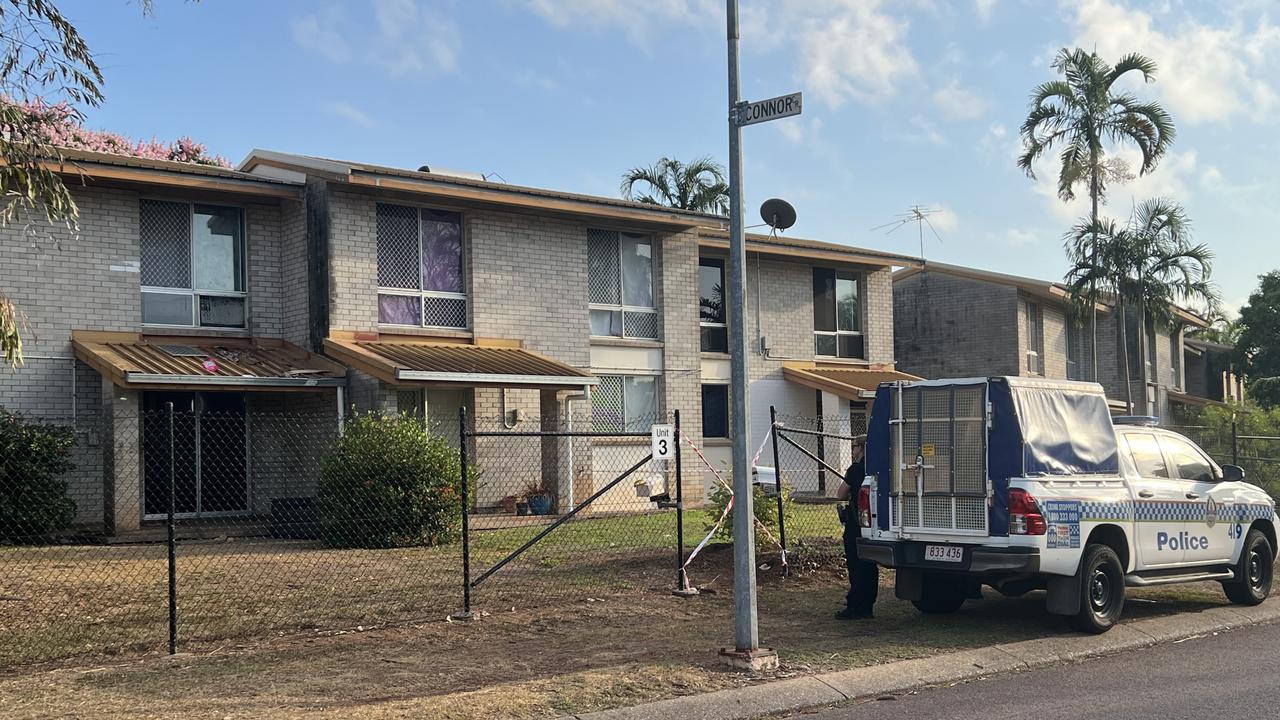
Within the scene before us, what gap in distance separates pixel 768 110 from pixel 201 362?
1162 centimetres

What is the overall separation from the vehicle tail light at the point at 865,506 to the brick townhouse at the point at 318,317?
8.30 m

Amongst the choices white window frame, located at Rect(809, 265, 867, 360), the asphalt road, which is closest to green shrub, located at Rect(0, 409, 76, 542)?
the asphalt road

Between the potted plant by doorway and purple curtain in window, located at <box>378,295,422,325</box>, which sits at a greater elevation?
purple curtain in window, located at <box>378,295,422,325</box>

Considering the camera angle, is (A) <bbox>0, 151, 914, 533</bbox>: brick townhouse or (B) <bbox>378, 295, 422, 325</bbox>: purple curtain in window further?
(B) <bbox>378, 295, 422, 325</bbox>: purple curtain in window

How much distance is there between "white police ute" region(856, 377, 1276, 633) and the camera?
9453 mm

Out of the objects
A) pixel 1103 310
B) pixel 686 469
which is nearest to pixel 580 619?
pixel 686 469

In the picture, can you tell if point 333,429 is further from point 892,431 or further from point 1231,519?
point 1231,519

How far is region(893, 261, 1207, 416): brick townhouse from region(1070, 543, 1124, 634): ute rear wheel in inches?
785

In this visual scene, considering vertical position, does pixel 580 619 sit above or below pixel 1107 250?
below

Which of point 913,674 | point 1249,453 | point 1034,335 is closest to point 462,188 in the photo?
point 913,674

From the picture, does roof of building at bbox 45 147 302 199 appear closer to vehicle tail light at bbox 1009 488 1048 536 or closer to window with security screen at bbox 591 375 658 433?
window with security screen at bbox 591 375 658 433

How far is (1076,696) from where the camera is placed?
7.79 m

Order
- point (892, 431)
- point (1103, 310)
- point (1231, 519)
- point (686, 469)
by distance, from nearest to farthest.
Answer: point (892, 431) → point (1231, 519) → point (686, 469) → point (1103, 310)

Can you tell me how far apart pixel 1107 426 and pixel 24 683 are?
8587 millimetres
